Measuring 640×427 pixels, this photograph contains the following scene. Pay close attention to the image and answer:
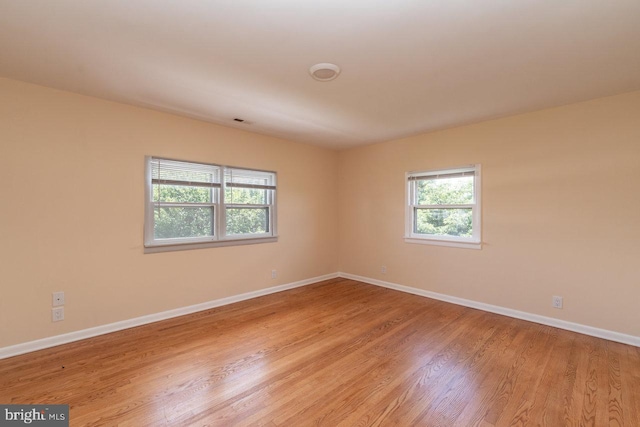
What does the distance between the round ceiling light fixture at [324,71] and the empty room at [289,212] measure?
0.11ft

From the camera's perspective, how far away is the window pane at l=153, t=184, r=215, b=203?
3229 millimetres

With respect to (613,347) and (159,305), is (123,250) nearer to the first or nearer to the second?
(159,305)

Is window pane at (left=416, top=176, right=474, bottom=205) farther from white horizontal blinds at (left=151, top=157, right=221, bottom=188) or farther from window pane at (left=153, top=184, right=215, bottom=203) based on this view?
window pane at (left=153, top=184, right=215, bottom=203)

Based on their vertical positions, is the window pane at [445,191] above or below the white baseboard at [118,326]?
above

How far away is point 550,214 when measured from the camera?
3.09 m

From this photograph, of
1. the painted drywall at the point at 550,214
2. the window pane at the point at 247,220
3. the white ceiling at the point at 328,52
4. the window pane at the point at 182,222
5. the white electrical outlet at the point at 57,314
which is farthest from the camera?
the window pane at the point at 247,220

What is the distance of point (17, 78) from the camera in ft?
7.88

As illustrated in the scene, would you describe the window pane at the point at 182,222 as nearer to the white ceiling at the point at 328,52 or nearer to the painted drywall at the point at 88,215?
the painted drywall at the point at 88,215

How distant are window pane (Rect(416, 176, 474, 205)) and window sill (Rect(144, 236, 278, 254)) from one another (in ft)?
7.59

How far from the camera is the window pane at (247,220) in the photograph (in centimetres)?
387

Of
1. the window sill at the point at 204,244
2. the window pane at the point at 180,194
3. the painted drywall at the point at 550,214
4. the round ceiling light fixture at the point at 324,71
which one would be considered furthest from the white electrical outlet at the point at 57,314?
the painted drywall at the point at 550,214

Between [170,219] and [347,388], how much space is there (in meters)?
2.64

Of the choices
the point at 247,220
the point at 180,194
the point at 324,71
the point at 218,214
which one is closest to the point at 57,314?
the point at 180,194

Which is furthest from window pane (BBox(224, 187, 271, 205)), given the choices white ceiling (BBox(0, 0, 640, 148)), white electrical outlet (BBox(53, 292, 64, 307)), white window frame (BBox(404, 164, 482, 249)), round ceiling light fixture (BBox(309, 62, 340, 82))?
white window frame (BBox(404, 164, 482, 249))
